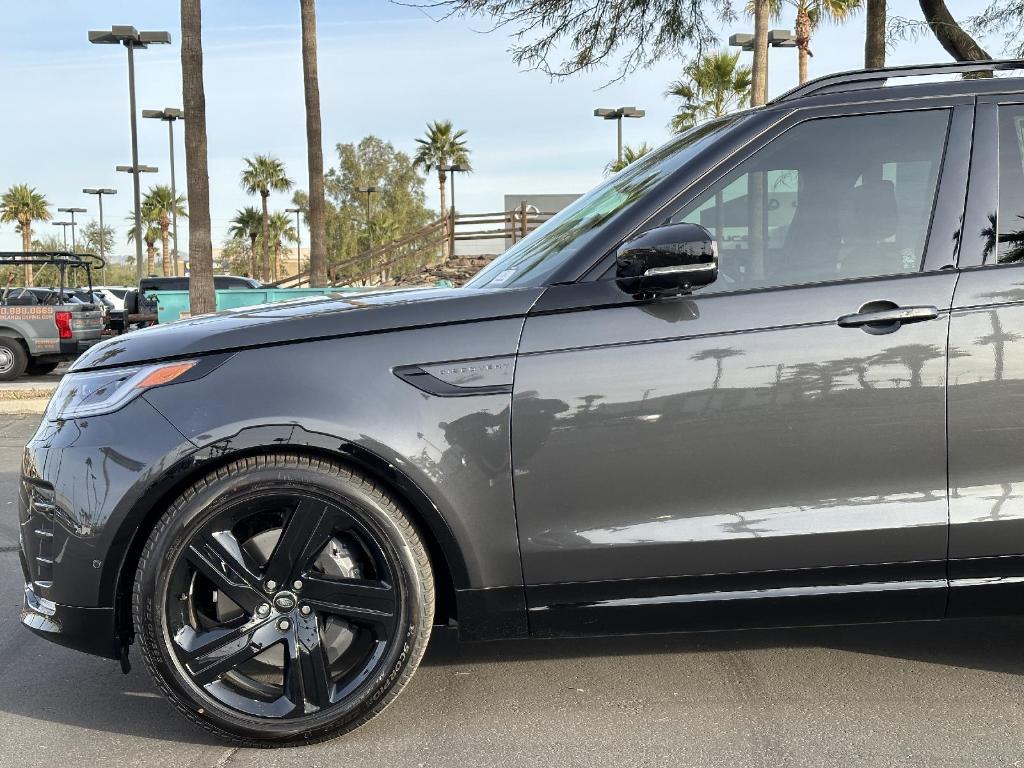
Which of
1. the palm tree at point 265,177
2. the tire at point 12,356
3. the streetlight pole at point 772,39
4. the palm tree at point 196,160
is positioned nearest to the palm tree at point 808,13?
the streetlight pole at point 772,39

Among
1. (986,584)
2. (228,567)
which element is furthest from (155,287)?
(986,584)

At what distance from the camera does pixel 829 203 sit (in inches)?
124

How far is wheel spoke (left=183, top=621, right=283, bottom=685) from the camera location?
294cm

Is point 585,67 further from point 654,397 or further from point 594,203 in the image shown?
point 654,397

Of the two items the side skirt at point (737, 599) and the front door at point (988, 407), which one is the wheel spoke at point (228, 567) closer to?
the side skirt at point (737, 599)

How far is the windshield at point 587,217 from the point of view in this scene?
320 centimetres

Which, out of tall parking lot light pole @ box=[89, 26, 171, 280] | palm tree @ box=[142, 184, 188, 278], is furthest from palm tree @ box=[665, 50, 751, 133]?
palm tree @ box=[142, 184, 188, 278]

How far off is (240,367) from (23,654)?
1762mm

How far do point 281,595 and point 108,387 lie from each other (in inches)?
30.2

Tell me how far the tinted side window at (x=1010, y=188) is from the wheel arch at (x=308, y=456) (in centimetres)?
177

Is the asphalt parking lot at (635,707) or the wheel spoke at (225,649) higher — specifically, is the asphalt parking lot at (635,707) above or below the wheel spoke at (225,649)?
below

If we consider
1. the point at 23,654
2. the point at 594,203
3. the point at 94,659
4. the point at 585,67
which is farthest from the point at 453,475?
the point at 585,67

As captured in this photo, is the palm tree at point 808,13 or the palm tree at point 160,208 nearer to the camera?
the palm tree at point 808,13

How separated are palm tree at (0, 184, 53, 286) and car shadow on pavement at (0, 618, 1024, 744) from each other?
6871cm
